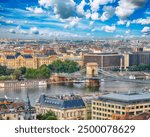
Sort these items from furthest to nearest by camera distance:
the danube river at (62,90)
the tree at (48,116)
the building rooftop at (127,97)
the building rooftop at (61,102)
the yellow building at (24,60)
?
the yellow building at (24,60) → the danube river at (62,90) → the building rooftop at (61,102) → the building rooftop at (127,97) → the tree at (48,116)

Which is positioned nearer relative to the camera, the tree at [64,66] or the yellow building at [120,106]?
the yellow building at [120,106]

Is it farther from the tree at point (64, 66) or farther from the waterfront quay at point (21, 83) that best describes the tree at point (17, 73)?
the tree at point (64, 66)

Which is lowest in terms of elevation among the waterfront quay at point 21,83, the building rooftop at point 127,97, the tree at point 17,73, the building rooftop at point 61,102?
the building rooftop at point 61,102

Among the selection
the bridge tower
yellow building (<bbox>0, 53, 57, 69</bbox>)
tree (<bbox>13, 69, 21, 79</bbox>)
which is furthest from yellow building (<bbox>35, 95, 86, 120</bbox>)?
tree (<bbox>13, 69, 21, 79</bbox>)

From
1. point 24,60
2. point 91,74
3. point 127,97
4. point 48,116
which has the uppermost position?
point 24,60

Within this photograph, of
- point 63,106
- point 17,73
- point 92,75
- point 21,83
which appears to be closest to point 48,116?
point 63,106

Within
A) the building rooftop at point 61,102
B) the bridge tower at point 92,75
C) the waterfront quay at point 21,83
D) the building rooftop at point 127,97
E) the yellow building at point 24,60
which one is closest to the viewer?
the building rooftop at point 127,97

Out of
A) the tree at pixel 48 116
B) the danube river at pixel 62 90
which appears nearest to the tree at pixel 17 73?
the danube river at pixel 62 90

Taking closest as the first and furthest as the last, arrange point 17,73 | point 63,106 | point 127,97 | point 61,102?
point 127,97, point 63,106, point 61,102, point 17,73

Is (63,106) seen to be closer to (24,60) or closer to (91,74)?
(91,74)
